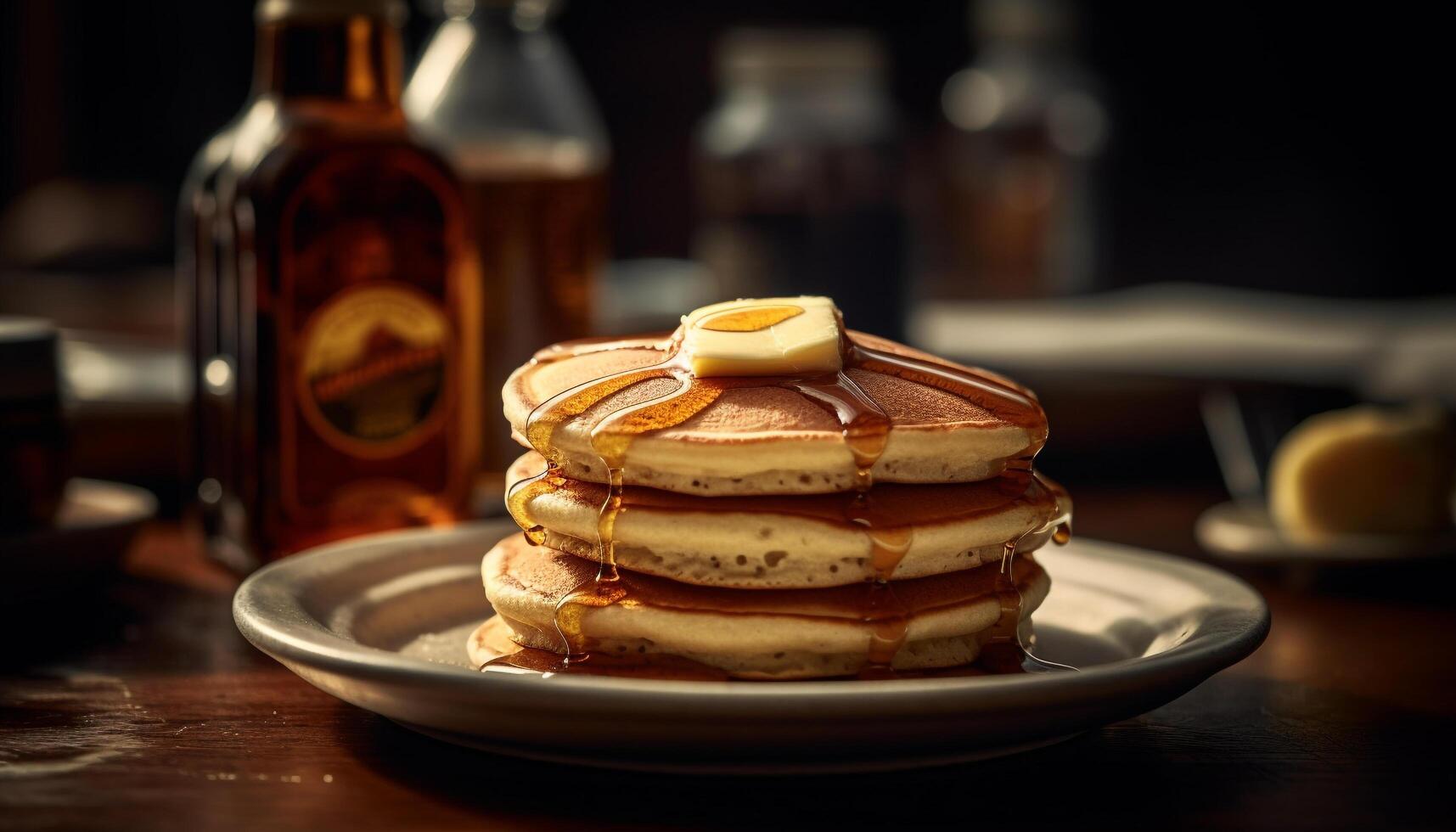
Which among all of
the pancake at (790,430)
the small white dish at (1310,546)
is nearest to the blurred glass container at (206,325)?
the pancake at (790,430)

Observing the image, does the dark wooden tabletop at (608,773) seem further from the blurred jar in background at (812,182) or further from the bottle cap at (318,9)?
the blurred jar in background at (812,182)

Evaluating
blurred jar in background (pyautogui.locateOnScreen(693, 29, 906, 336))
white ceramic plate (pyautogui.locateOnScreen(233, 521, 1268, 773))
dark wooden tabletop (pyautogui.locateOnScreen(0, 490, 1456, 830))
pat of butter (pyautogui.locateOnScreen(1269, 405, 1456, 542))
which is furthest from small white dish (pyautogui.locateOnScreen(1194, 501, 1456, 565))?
blurred jar in background (pyautogui.locateOnScreen(693, 29, 906, 336))

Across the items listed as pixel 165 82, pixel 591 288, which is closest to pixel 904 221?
pixel 591 288

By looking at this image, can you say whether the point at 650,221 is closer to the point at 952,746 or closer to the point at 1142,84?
the point at 1142,84

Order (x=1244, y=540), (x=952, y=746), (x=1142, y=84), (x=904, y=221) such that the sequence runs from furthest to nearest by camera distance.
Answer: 1. (x=1142, y=84)
2. (x=904, y=221)
3. (x=1244, y=540)
4. (x=952, y=746)

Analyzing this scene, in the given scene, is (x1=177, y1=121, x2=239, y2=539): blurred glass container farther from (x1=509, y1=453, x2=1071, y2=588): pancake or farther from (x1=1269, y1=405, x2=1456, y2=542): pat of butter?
(x1=1269, y1=405, x2=1456, y2=542): pat of butter

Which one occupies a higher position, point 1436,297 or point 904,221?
point 904,221

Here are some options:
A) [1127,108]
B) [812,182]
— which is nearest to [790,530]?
[812,182]
